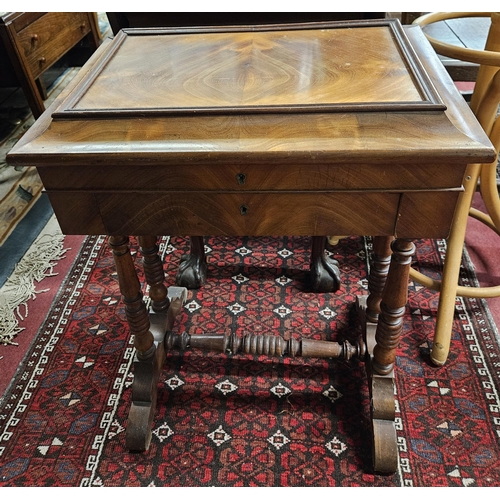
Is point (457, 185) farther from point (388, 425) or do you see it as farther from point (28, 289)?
point (28, 289)

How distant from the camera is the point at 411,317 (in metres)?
1.56

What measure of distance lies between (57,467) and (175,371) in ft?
1.28

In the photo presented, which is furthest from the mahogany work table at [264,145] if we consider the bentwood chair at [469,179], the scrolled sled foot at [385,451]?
the scrolled sled foot at [385,451]

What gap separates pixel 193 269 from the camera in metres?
1.67

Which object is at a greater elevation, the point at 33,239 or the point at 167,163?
the point at 167,163

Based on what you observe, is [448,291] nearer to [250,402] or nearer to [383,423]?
[383,423]

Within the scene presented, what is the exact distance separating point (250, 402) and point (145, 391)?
0.29 m

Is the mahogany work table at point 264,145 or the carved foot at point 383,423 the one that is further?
the carved foot at point 383,423

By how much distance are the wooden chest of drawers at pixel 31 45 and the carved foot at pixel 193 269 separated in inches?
51.9

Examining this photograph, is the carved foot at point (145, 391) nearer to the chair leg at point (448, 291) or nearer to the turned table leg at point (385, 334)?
the turned table leg at point (385, 334)

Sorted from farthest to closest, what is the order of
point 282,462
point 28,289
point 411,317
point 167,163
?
point 28,289
point 411,317
point 282,462
point 167,163

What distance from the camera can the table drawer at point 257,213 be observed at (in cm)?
85

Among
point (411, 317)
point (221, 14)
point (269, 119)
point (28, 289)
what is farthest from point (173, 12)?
point (411, 317)

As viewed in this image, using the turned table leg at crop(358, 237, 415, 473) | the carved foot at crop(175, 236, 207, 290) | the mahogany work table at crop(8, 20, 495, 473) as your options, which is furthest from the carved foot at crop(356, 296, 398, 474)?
the carved foot at crop(175, 236, 207, 290)
